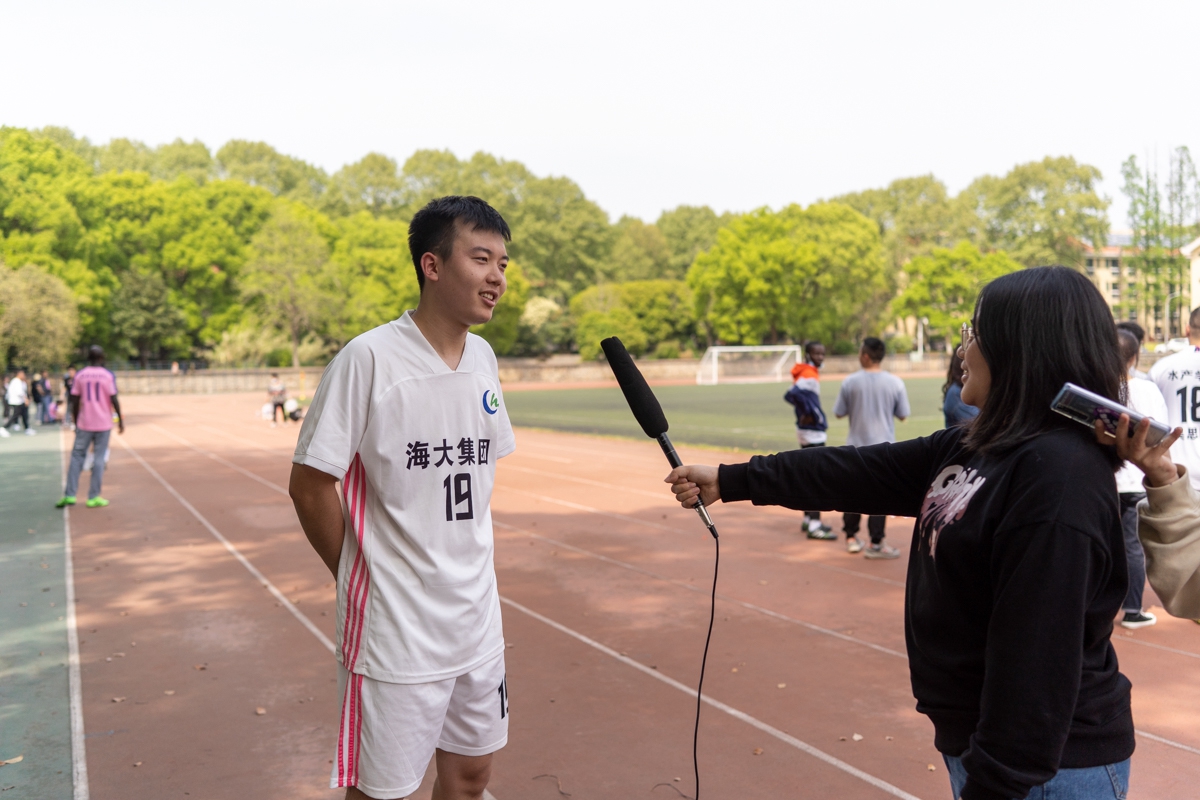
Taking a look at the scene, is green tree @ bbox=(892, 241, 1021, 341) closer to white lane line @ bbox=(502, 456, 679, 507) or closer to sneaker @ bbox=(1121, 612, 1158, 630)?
white lane line @ bbox=(502, 456, 679, 507)

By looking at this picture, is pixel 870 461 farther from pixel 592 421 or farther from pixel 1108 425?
pixel 592 421

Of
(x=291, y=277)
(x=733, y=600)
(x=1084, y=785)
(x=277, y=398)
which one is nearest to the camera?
(x=1084, y=785)

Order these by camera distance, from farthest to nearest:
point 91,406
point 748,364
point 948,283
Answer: point 948,283, point 748,364, point 91,406

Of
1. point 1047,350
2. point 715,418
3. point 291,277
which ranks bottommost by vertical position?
point 715,418

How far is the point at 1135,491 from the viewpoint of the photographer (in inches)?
244

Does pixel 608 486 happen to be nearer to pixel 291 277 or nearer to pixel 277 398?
pixel 277 398

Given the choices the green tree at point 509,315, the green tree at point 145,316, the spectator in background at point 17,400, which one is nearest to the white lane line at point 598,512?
the spectator in background at point 17,400

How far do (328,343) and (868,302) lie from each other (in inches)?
1637

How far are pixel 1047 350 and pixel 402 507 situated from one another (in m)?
1.66

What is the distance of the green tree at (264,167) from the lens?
87562mm

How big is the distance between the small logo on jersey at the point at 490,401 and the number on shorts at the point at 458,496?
0.24m

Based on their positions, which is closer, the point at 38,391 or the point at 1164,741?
the point at 1164,741

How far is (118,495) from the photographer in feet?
44.8

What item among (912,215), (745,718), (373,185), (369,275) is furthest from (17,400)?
(912,215)
